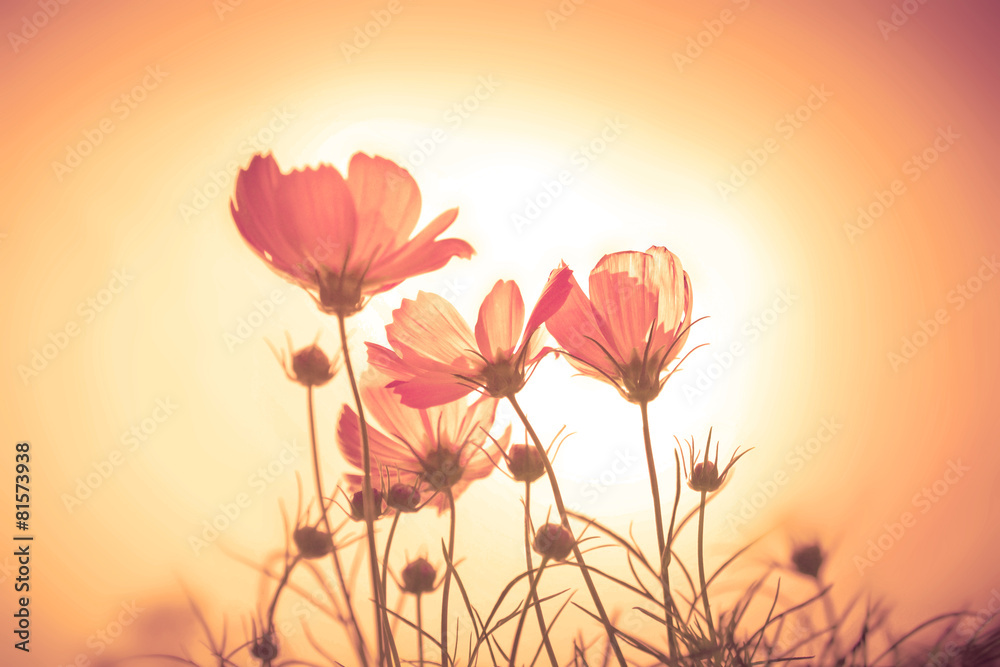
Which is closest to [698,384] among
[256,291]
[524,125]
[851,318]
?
[851,318]

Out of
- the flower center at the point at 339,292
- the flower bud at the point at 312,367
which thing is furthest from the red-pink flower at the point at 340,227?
the flower bud at the point at 312,367

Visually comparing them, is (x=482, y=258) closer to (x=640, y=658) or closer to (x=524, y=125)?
(x=524, y=125)

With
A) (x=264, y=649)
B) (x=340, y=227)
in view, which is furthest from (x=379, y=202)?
(x=264, y=649)

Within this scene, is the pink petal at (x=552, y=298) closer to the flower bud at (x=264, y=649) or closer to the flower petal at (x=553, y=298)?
the flower petal at (x=553, y=298)

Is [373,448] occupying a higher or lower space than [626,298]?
lower

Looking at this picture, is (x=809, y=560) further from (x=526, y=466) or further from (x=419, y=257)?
(x=419, y=257)

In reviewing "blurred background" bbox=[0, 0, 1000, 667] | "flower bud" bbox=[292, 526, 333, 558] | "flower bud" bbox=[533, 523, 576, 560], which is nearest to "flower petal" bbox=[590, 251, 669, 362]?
"flower bud" bbox=[533, 523, 576, 560]

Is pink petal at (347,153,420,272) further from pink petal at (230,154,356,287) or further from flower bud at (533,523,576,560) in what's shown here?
flower bud at (533,523,576,560)
